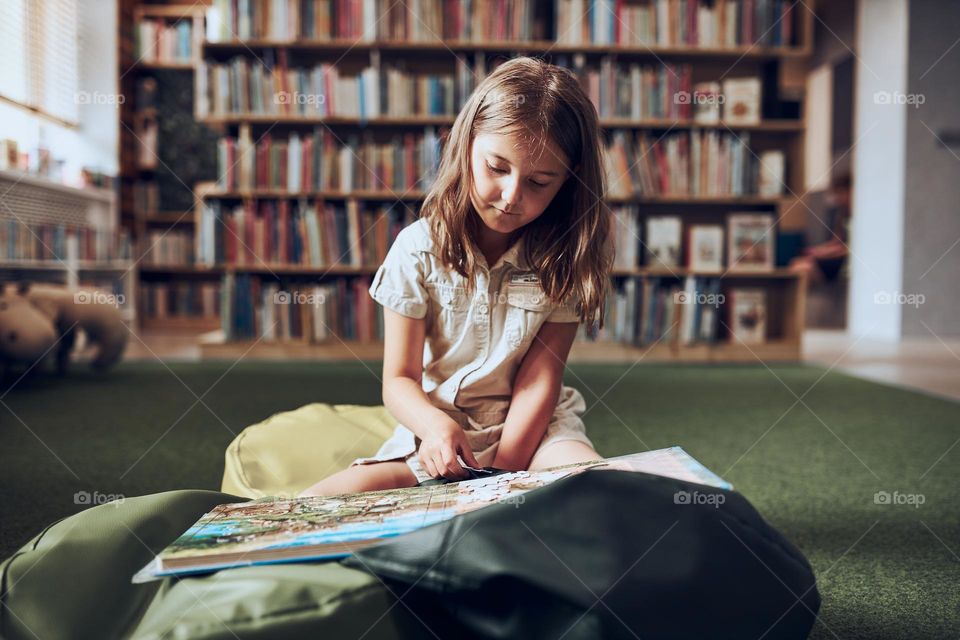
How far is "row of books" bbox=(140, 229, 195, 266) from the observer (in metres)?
5.49

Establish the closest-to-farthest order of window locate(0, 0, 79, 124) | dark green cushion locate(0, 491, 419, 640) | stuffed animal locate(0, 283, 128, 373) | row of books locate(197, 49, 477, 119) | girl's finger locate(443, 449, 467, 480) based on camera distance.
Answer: dark green cushion locate(0, 491, 419, 640), girl's finger locate(443, 449, 467, 480), stuffed animal locate(0, 283, 128, 373), row of books locate(197, 49, 477, 119), window locate(0, 0, 79, 124)

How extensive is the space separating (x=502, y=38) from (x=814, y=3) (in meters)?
4.91

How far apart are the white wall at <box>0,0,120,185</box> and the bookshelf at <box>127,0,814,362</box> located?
1657 millimetres

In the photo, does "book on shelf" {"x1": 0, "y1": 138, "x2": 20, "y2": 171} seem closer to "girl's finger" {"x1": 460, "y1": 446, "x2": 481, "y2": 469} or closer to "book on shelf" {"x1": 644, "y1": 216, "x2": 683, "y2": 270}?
"book on shelf" {"x1": 644, "y1": 216, "x2": 683, "y2": 270}

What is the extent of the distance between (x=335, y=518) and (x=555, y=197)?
56cm

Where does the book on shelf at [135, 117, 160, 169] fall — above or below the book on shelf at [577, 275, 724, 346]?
above

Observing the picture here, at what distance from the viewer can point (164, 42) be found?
541 cm

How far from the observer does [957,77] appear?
16.7ft

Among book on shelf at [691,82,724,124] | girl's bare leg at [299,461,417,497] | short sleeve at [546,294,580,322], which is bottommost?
girl's bare leg at [299,461,417,497]

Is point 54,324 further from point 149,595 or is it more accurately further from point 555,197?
point 149,595

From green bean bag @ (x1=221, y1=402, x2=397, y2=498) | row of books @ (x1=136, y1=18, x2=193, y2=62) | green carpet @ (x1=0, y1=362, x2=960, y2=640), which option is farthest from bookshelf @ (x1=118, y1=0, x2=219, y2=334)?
green bean bag @ (x1=221, y1=402, x2=397, y2=498)

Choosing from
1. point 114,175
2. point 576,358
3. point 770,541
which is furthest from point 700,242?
point 114,175

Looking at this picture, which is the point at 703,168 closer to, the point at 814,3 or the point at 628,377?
the point at 628,377

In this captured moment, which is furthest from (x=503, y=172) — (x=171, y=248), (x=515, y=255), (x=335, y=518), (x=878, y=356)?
(x=171, y=248)
